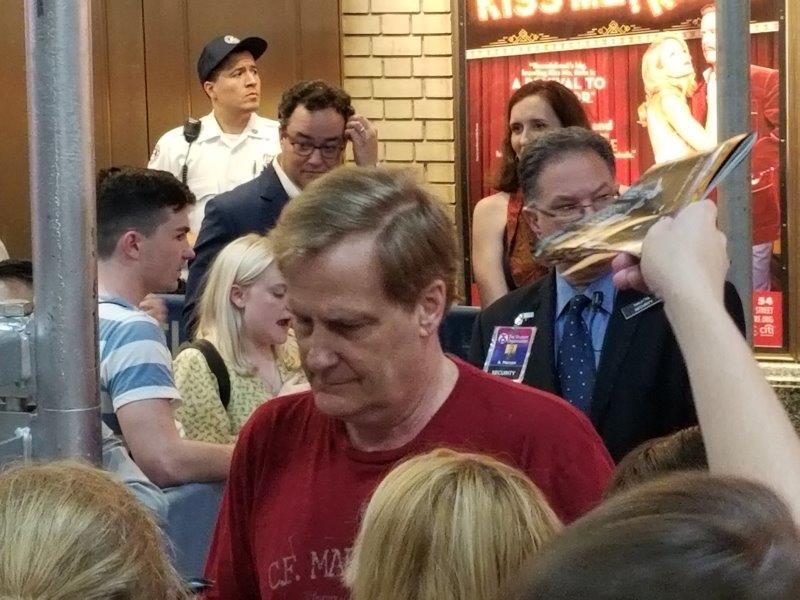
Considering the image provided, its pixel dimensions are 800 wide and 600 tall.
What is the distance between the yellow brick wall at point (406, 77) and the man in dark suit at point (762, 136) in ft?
4.32

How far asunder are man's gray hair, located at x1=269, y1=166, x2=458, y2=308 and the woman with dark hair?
2.25 meters

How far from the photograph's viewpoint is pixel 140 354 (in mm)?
3873

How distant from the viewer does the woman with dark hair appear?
4.77 metres

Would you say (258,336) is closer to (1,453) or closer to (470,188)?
(1,453)

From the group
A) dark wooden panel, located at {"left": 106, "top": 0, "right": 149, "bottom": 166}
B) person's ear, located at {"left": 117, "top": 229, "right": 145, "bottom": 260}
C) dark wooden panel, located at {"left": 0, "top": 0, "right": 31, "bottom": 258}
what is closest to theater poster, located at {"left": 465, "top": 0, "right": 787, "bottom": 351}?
dark wooden panel, located at {"left": 106, "top": 0, "right": 149, "bottom": 166}

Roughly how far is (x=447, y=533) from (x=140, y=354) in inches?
87.0

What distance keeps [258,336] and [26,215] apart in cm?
354

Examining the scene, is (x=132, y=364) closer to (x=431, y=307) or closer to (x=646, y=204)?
(x=431, y=307)

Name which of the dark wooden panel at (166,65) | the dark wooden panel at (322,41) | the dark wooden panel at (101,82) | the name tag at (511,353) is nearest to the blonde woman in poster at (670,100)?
the dark wooden panel at (322,41)

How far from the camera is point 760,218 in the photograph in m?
6.51

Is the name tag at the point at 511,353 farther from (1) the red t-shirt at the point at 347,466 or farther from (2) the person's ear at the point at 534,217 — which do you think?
(1) the red t-shirt at the point at 347,466

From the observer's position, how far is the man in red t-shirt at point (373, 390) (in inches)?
91.9

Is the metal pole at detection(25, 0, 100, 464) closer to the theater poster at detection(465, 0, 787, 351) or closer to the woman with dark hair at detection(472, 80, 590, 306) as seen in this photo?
the woman with dark hair at detection(472, 80, 590, 306)

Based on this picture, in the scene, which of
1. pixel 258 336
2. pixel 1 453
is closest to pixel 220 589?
pixel 1 453
